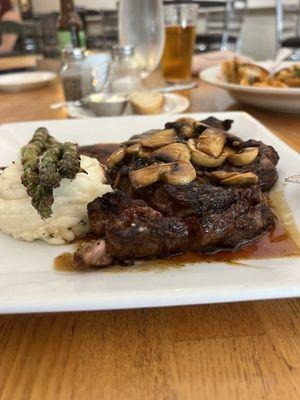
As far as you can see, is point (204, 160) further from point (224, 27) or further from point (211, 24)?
point (211, 24)

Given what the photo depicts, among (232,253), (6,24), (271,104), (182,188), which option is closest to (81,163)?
(182,188)

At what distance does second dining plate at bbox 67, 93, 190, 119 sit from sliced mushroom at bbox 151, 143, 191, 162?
4.65 feet

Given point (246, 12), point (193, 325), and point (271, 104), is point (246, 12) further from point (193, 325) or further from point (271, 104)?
point (193, 325)

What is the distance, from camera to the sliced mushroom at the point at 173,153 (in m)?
1.56

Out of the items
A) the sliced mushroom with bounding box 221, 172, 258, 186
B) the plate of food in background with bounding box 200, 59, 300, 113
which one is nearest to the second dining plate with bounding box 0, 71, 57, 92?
the plate of food in background with bounding box 200, 59, 300, 113

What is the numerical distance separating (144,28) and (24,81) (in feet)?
4.74

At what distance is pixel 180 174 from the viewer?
4.74 ft

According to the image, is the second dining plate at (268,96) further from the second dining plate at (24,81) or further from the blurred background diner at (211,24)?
the blurred background diner at (211,24)

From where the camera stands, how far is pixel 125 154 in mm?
1732

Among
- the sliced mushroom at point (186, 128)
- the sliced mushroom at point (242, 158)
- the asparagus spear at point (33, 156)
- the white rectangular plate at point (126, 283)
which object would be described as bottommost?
the white rectangular plate at point (126, 283)

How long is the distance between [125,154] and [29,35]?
47.5 ft

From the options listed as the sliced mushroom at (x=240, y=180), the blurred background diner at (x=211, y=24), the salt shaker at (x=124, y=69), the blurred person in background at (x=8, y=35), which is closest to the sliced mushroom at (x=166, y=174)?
the sliced mushroom at (x=240, y=180)

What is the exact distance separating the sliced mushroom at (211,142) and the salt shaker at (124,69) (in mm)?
1969

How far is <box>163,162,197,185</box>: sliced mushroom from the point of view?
143 centimetres
